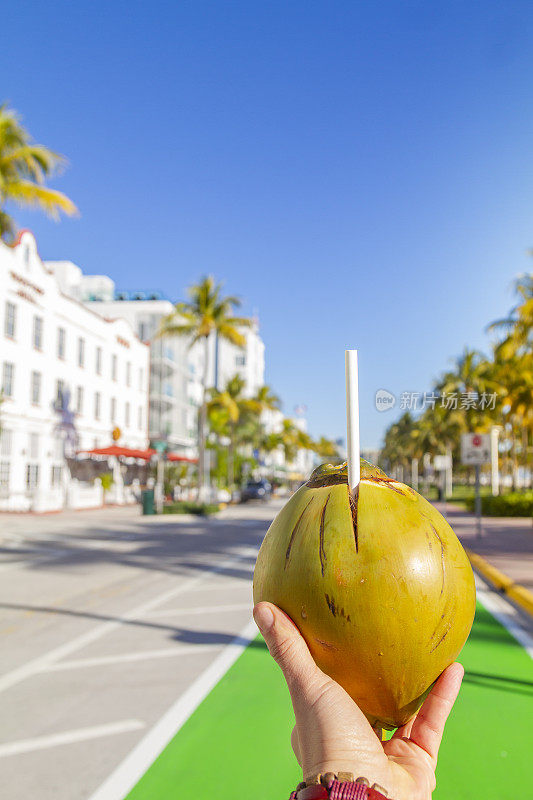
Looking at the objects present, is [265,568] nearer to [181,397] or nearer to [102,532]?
[102,532]

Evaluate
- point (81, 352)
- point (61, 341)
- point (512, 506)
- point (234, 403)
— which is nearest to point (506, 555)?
point (512, 506)

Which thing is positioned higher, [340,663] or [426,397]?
[426,397]

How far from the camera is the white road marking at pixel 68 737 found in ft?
14.6

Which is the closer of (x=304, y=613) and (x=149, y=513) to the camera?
(x=304, y=613)

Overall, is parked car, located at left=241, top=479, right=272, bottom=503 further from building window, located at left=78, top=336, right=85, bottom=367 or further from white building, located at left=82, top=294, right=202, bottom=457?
building window, located at left=78, top=336, right=85, bottom=367

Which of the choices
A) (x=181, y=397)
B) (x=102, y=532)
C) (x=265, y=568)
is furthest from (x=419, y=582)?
(x=181, y=397)

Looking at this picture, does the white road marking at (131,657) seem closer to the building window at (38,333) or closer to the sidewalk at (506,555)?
the sidewalk at (506,555)

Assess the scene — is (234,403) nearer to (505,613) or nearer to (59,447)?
(59,447)

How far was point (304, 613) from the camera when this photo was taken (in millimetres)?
1280

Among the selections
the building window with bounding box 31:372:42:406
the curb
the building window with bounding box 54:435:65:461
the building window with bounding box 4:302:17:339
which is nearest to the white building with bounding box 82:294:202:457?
the building window with bounding box 54:435:65:461

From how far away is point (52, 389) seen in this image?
3481cm

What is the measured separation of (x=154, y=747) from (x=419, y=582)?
Answer: 3882mm

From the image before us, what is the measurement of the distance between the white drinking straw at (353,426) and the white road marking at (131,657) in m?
5.87

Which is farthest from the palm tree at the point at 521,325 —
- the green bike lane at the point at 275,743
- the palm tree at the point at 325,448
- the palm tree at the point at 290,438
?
the palm tree at the point at 325,448
